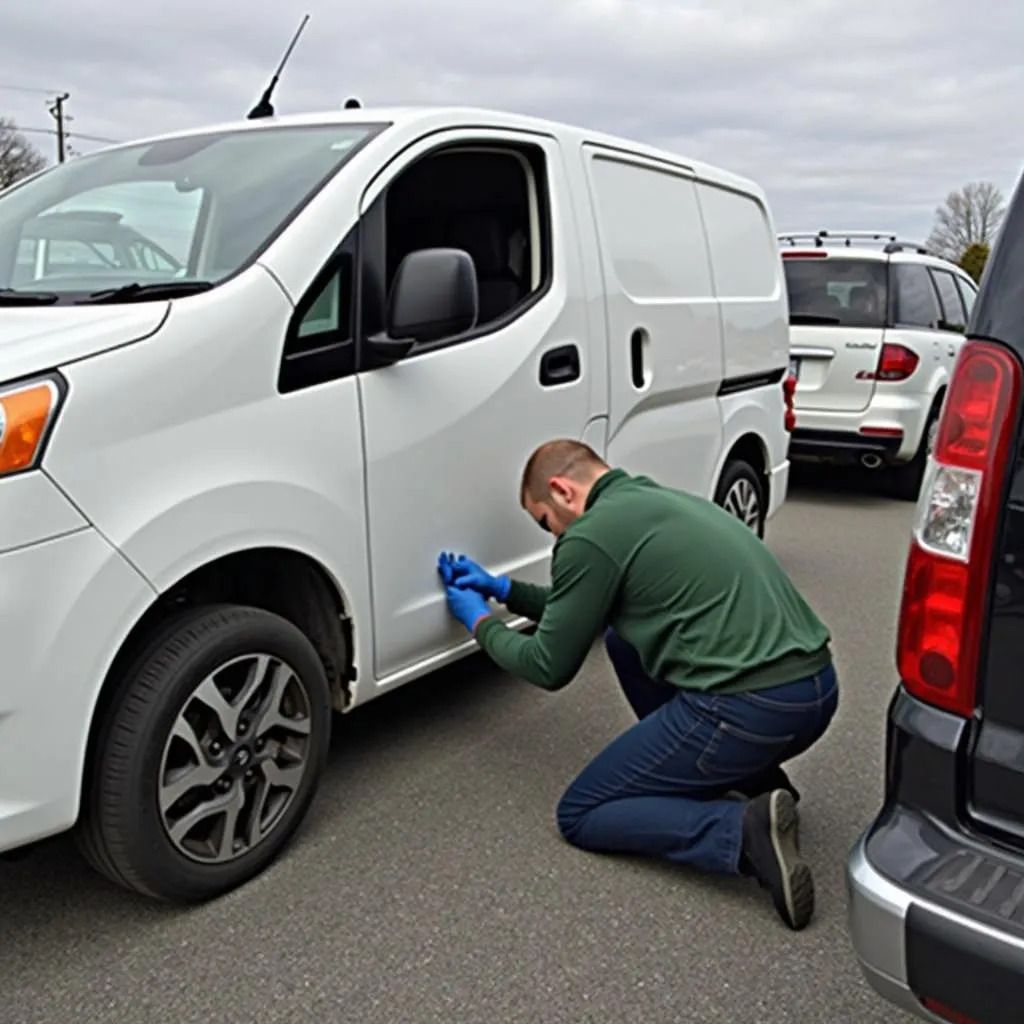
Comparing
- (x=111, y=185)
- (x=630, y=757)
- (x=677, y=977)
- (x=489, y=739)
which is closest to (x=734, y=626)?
(x=630, y=757)

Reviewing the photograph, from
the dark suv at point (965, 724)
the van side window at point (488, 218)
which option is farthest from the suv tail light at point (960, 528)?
the van side window at point (488, 218)

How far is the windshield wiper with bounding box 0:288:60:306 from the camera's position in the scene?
2.77 m

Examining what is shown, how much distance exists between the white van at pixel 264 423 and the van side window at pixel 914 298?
14.2 ft

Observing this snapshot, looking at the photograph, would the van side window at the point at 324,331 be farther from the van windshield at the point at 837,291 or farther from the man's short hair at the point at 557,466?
the van windshield at the point at 837,291

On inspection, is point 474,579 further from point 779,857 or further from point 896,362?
point 896,362

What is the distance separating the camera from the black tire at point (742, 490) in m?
5.02

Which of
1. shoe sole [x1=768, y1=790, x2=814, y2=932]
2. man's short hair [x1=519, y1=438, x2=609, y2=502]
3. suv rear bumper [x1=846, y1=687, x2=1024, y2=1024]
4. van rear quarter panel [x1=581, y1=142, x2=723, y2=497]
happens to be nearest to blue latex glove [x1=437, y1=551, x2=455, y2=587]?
man's short hair [x1=519, y1=438, x2=609, y2=502]

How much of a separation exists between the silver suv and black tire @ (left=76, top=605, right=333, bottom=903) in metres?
6.05

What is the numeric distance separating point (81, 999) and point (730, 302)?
3672mm

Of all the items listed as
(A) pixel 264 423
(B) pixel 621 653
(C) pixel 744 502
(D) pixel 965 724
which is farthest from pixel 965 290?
(D) pixel 965 724

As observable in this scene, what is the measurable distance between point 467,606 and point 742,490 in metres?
2.34

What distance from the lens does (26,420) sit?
2139 millimetres

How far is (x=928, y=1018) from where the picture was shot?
65.9 inches

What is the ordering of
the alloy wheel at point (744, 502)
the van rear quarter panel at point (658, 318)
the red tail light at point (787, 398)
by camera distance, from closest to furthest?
the van rear quarter panel at point (658, 318), the alloy wheel at point (744, 502), the red tail light at point (787, 398)
